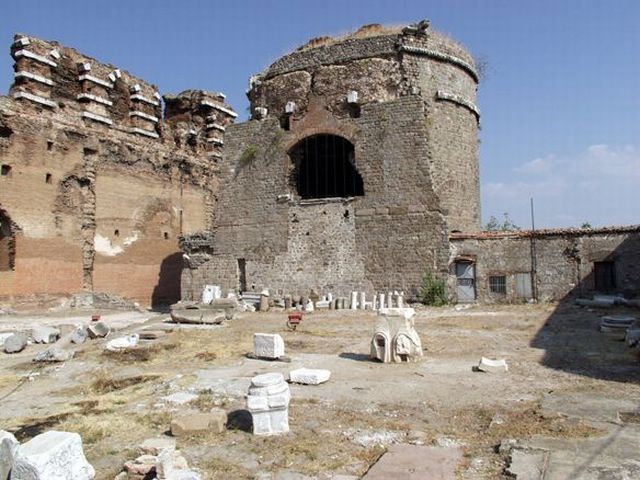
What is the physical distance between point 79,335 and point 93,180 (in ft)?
35.4

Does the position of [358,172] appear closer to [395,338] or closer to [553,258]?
[553,258]

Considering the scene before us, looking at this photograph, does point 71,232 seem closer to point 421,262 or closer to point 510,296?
point 421,262

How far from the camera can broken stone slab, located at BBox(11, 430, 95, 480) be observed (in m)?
3.88

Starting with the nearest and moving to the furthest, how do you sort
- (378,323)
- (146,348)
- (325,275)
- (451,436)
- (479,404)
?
(451,436) → (479,404) → (378,323) → (146,348) → (325,275)

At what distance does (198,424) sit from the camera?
535 cm

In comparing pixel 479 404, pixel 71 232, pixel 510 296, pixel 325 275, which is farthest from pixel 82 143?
pixel 479 404

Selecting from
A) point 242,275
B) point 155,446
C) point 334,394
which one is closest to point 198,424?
point 155,446

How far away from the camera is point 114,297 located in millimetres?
20984

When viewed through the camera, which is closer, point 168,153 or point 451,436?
point 451,436

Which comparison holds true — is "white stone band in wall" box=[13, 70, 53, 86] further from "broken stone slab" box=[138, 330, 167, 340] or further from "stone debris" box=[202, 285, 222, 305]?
"broken stone slab" box=[138, 330, 167, 340]

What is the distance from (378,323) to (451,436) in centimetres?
367

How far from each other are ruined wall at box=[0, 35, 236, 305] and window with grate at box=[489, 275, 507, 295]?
13.5 m

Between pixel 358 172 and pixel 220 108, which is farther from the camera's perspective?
pixel 220 108

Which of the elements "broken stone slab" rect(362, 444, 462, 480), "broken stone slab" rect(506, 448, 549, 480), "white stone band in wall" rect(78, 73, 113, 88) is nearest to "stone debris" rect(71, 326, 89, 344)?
"broken stone slab" rect(362, 444, 462, 480)
